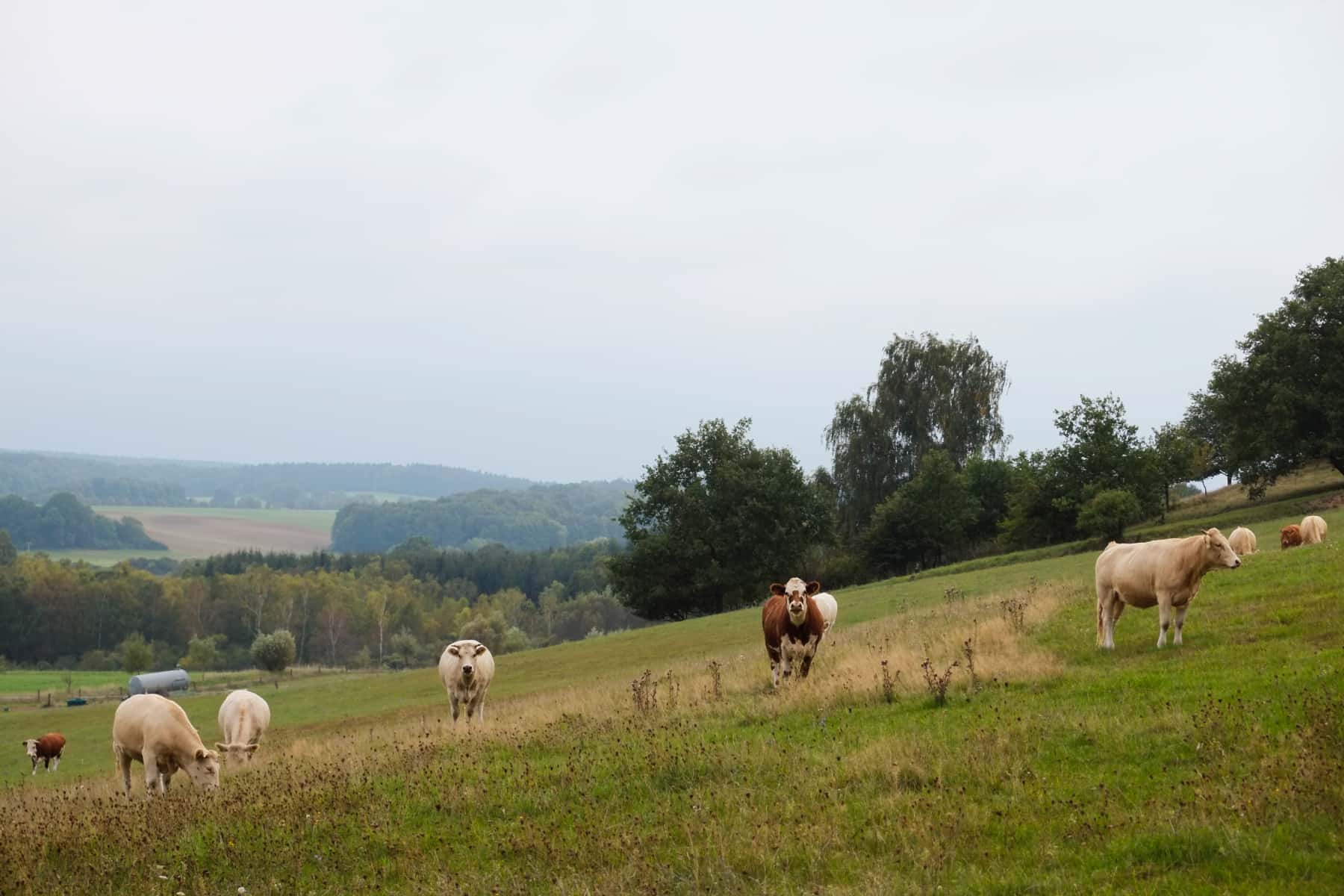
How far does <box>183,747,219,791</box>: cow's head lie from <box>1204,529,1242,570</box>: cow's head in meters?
15.3

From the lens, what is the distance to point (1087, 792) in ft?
29.6

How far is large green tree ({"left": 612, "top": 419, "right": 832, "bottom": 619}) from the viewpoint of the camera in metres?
69.6

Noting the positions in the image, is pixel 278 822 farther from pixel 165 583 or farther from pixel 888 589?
pixel 165 583

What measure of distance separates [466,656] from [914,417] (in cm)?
5782

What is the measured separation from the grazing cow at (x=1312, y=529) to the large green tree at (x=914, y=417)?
134 feet

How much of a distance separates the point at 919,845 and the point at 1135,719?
12.8ft

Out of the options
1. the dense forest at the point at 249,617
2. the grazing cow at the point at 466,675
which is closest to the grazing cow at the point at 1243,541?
the grazing cow at the point at 466,675

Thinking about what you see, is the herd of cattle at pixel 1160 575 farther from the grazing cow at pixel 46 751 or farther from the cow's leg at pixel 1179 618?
the grazing cow at pixel 46 751

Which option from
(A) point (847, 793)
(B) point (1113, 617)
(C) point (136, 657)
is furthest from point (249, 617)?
(A) point (847, 793)

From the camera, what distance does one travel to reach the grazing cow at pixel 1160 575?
15.7 metres

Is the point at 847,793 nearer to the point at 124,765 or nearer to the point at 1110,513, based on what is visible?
the point at 124,765

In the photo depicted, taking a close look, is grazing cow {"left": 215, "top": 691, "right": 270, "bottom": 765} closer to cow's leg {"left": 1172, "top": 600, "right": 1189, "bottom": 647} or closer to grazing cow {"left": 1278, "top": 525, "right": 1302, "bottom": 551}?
cow's leg {"left": 1172, "top": 600, "right": 1189, "bottom": 647}

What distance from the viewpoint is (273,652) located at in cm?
8612

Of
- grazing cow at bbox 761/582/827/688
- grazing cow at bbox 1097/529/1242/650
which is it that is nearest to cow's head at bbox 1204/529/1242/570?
grazing cow at bbox 1097/529/1242/650
